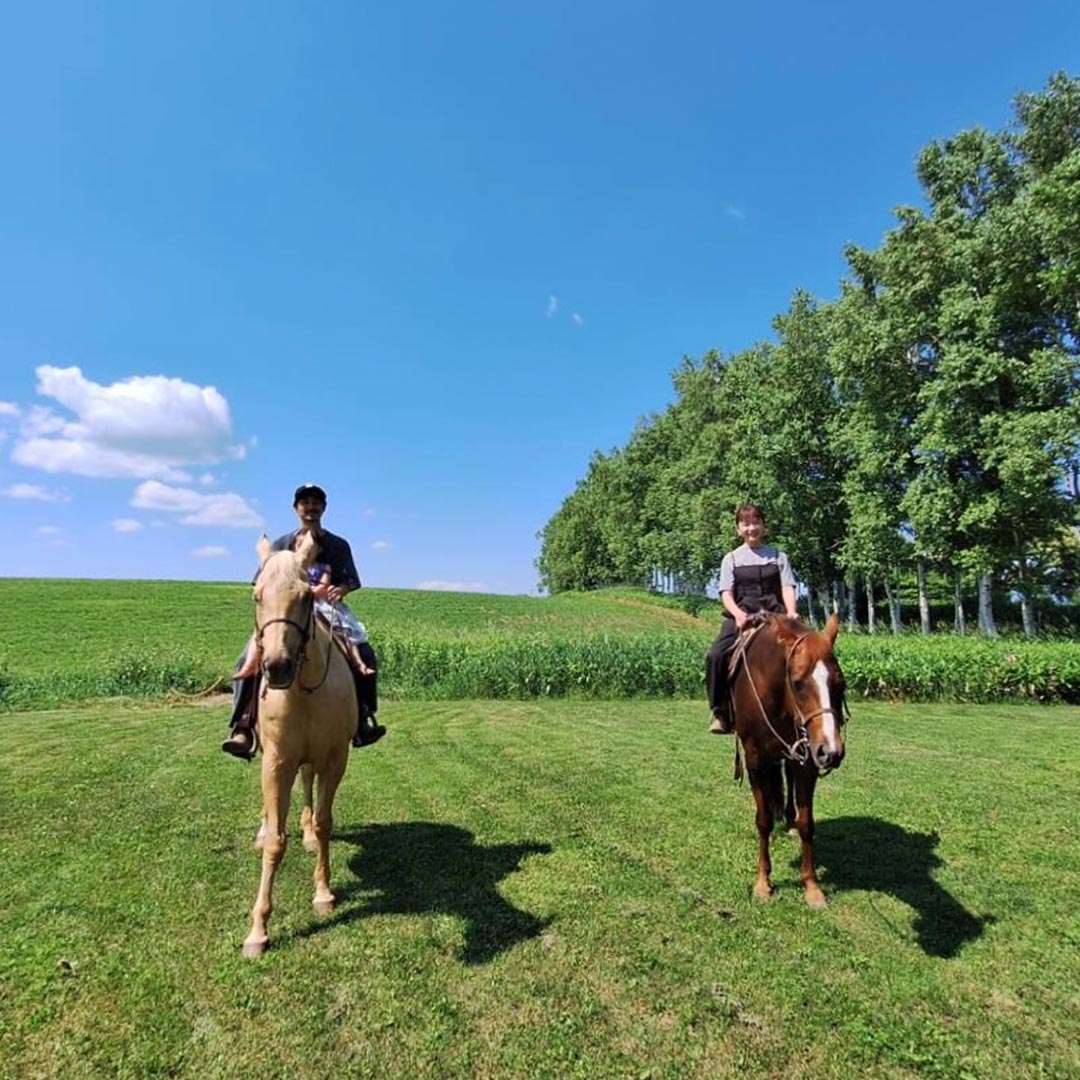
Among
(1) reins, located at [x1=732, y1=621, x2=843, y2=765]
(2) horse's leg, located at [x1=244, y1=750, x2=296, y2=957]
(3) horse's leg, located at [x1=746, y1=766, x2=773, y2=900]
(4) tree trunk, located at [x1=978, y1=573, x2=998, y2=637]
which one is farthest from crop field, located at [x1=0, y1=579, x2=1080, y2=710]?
(2) horse's leg, located at [x1=244, y1=750, x2=296, y2=957]

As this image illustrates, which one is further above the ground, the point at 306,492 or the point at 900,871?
the point at 306,492

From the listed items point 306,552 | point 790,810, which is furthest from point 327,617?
point 790,810

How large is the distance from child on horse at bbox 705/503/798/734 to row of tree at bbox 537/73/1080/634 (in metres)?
20.0

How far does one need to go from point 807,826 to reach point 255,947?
3.89 meters

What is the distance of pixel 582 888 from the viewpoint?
4.98 meters

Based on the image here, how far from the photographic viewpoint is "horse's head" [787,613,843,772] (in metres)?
3.96

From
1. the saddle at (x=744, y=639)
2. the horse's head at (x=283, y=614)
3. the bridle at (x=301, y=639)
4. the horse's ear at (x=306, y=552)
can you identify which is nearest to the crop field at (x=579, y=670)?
the saddle at (x=744, y=639)

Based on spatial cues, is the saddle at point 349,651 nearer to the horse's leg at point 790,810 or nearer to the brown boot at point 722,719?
the brown boot at point 722,719

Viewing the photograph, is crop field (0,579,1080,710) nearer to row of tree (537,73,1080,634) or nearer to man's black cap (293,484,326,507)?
row of tree (537,73,1080,634)

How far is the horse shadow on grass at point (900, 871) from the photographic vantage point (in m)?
4.36

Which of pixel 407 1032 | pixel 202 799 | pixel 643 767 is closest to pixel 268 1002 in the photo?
pixel 407 1032

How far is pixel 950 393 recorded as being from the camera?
23750 millimetres

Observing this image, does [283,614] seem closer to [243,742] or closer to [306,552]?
[306,552]

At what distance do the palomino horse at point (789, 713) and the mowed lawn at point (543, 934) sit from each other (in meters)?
0.51
